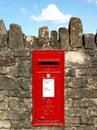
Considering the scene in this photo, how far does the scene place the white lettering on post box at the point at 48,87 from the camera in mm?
4414

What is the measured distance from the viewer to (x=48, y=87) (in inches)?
174

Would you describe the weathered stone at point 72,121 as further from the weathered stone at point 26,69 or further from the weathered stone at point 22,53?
the weathered stone at point 22,53

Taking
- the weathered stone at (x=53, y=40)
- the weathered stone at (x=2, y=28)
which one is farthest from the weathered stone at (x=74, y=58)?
the weathered stone at (x=2, y=28)

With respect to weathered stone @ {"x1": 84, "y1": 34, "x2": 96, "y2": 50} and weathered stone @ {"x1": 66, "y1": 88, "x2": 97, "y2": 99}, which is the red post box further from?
weathered stone @ {"x1": 84, "y1": 34, "x2": 96, "y2": 50}

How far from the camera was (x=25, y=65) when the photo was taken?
4410 millimetres

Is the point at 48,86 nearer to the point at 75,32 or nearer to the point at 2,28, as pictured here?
the point at 75,32

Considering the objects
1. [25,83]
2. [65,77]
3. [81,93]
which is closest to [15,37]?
[25,83]

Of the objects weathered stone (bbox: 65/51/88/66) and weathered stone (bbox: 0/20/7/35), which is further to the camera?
weathered stone (bbox: 0/20/7/35)

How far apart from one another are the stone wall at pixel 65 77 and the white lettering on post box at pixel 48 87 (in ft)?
0.72

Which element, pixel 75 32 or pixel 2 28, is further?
pixel 2 28

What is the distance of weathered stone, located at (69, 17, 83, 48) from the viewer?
4.43m

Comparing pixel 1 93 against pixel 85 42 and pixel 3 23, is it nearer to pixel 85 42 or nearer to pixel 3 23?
pixel 3 23

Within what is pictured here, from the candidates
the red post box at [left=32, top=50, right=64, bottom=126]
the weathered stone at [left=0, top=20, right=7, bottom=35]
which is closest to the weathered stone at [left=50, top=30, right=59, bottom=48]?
the red post box at [left=32, top=50, right=64, bottom=126]

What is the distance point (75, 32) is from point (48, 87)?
1007 mm
